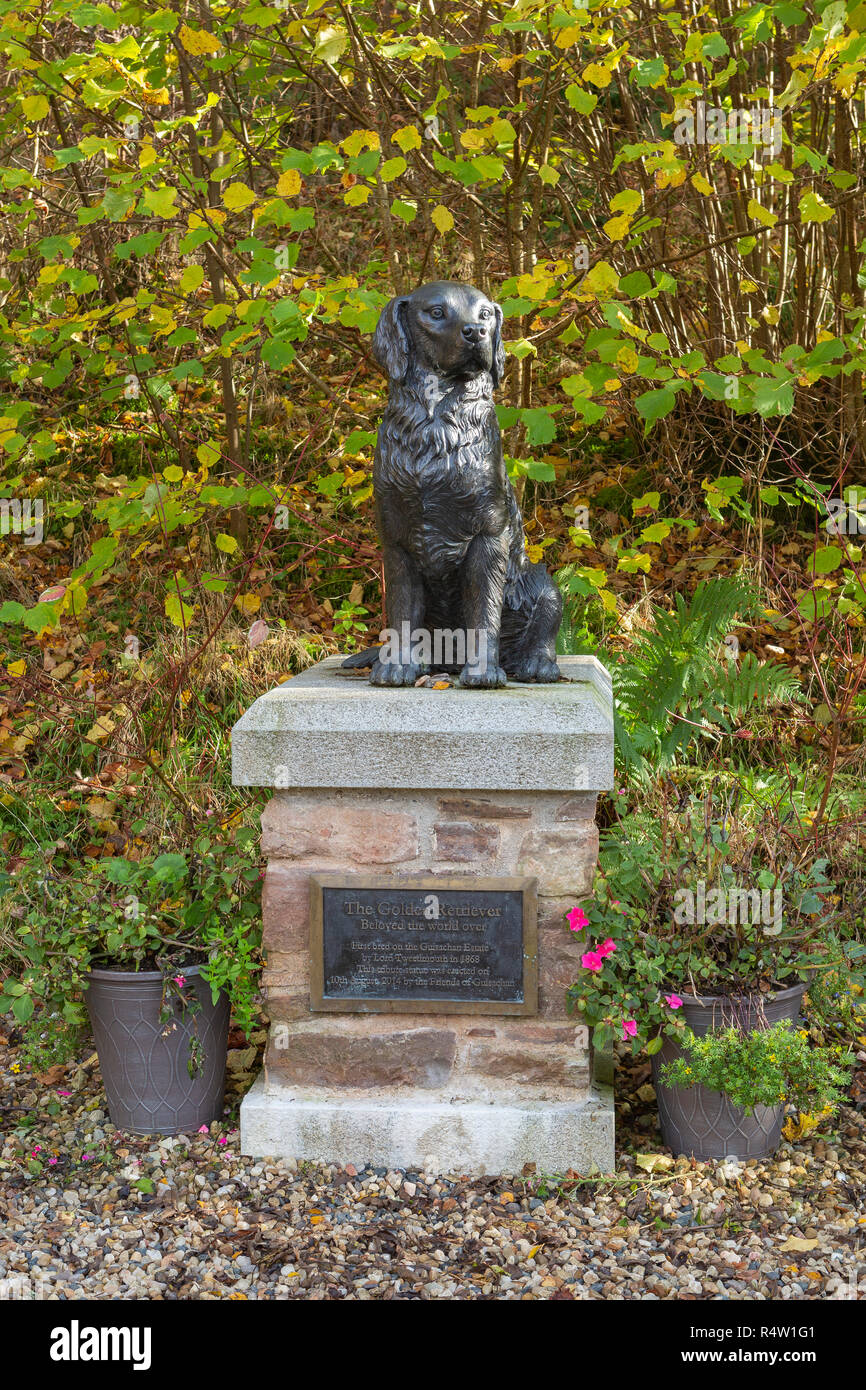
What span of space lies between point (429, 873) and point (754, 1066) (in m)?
0.99

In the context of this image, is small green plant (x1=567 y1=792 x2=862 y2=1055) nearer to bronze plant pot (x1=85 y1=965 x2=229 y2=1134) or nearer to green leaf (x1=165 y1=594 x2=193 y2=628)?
bronze plant pot (x1=85 y1=965 x2=229 y2=1134)

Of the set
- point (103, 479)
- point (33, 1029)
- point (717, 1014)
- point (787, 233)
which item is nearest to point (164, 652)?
point (103, 479)

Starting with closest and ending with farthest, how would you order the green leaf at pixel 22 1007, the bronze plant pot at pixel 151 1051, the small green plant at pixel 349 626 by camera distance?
the green leaf at pixel 22 1007
the bronze plant pot at pixel 151 1051
the small green plant at pixel 349 626

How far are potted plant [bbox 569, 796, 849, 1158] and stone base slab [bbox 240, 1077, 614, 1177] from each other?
25cm

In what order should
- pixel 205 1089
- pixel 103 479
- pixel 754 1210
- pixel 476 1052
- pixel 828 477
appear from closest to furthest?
pixel 754 1210, pixel 476 1052, pixel 205 1089, pixel 828 477, pixel 103 479

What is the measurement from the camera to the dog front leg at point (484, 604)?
3355mm

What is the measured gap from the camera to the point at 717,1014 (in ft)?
10.6

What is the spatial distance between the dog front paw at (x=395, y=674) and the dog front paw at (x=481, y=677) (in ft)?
0.48

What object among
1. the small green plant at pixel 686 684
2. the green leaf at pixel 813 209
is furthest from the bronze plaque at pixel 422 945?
the green leaf at pixel 813 209

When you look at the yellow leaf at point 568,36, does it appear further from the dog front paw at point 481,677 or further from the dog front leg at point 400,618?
the dog front paw at point 481,677

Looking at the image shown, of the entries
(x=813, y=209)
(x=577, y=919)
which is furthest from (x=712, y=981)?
(x=813, y=209)

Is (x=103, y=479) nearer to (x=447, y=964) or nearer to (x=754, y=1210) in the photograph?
(x=447, y=964)

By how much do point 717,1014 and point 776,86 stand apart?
202 inches

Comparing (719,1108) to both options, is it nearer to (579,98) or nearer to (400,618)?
(400,618)
